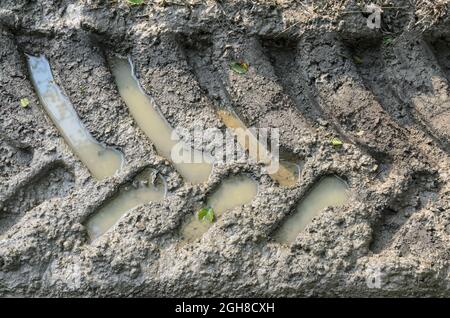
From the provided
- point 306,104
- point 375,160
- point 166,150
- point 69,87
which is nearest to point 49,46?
point 69,87

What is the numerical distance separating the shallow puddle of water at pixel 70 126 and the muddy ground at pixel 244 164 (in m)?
0.03

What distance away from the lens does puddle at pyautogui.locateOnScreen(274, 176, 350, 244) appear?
1.69m

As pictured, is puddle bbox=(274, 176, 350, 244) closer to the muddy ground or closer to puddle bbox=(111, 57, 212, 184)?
the muddy ground

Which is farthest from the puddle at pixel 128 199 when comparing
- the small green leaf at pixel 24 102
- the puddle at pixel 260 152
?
the small green leaf at pixel 24 102

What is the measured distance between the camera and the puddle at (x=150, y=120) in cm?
175

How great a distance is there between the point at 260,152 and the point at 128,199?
0.39 m

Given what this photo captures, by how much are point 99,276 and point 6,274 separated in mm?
239

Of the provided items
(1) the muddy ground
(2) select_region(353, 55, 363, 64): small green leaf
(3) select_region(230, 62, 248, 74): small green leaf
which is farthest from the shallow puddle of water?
(2) select_region(353, 55, 363, 64): small green leaf

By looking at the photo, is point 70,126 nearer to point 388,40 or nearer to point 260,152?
point 260,152

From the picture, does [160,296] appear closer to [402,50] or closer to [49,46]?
[49,46]

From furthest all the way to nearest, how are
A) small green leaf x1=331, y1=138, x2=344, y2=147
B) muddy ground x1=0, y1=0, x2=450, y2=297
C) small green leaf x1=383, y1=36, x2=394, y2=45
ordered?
small green leaf x1=383, y1=36, x2=394, y2=45 < small green leaf x1=331, y1=138, x2=344, y2=147 < muddy ground x1=0, y1=0, x2=450, y2=297

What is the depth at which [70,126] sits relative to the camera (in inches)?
70.6

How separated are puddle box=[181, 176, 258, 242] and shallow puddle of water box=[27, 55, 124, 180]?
10.5 inches

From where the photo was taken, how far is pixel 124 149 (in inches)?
68.4
